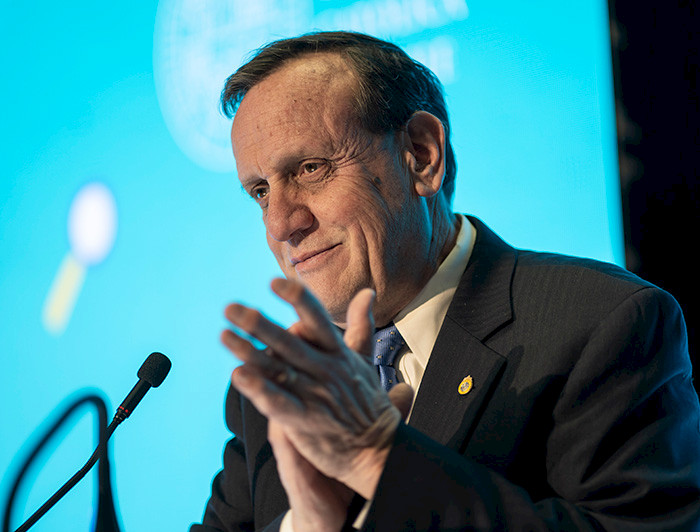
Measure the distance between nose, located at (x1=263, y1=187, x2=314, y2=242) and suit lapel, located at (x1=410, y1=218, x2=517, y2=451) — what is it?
415 millimetres

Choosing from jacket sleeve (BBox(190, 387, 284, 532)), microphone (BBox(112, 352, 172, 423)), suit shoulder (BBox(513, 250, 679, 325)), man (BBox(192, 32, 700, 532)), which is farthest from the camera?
jacket sleeve (BBox(190, 387, 284, 532))

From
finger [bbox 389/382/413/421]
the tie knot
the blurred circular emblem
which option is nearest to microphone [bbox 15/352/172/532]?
the tie knot

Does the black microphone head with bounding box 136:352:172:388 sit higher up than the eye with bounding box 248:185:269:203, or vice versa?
the eye with bounding box 248:185:269:203

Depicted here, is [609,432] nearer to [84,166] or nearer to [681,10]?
[681,10]

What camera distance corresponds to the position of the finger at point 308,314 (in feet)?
2.55

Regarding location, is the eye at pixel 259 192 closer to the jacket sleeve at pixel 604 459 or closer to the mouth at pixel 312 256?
the mouth at pixel 312 256

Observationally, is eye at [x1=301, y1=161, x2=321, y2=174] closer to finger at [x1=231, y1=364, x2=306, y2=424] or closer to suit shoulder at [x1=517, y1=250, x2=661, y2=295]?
suit shoulder at [x1=517, y1=250, x2=661, y2=295]

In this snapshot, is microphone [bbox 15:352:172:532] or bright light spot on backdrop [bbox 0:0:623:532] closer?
microphone [bbox 15:352:172:532]

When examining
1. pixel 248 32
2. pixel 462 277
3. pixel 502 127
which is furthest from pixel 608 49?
pixel 248 32

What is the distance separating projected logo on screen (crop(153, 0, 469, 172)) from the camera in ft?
7.33

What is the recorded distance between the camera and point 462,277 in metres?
1.55

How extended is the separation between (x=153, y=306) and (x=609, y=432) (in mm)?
1831

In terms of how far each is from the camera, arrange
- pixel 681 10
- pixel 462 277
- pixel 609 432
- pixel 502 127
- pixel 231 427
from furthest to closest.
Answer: pixel 502 127 → pixel 681 10 → pixel 231 427 → pixel 462 277 → pixel 609 432

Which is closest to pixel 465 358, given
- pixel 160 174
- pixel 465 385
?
pixel 465 385
